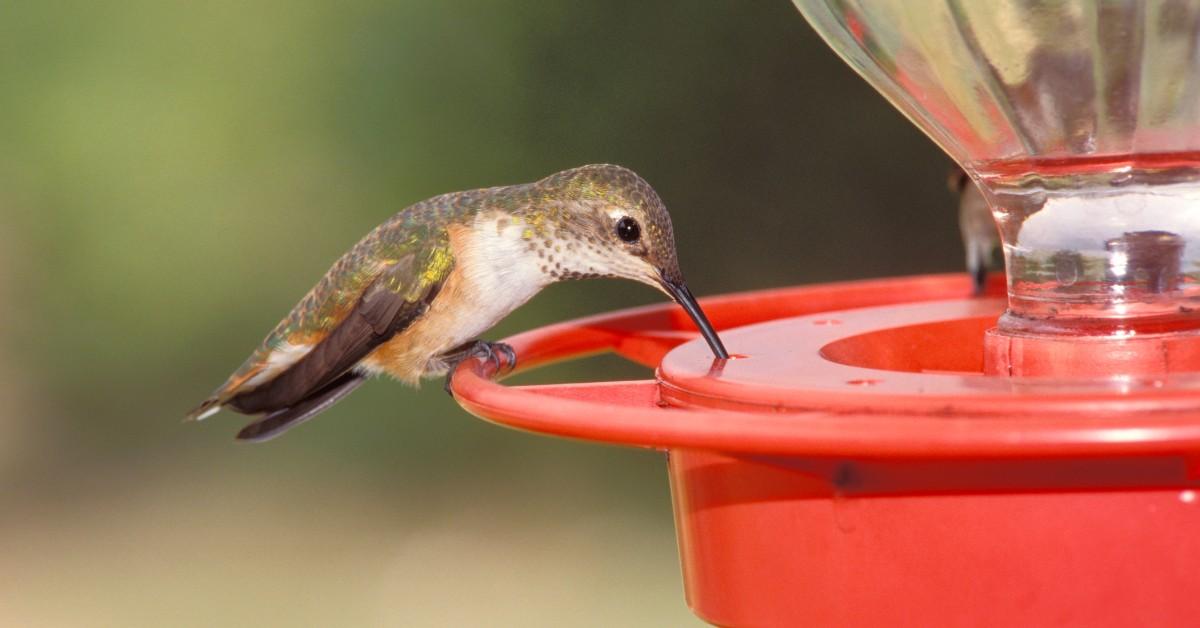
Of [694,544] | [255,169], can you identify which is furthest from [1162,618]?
[255,169]

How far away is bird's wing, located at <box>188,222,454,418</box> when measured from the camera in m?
2.83

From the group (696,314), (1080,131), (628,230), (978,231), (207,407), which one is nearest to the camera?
(1080,131)

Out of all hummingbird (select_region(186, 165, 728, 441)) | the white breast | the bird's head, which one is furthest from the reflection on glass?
the white breast

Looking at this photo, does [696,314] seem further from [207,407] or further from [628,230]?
[207,407]

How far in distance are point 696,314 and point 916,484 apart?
71 centimetres

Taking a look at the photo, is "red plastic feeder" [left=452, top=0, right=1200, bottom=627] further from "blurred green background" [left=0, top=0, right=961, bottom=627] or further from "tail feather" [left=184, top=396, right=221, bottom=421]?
"blurred green background" [left=0, top=0, right=961, bottom=627]

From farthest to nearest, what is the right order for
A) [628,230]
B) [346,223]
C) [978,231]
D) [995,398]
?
[346,223]
[978,231]
[628,230]
[995,398]

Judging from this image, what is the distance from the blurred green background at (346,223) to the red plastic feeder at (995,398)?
4.01m

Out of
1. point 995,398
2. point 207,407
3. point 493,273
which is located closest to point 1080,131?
point 995,398

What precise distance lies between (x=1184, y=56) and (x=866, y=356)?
0.49 metres

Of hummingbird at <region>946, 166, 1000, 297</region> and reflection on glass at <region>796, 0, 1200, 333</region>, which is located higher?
reflection on glass at <region>796, 0, 1200, 333</region>

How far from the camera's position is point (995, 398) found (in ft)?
4.09

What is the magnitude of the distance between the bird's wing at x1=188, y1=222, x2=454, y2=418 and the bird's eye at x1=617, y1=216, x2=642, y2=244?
0.33m

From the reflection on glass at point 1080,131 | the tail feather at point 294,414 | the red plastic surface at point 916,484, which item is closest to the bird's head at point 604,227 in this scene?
the tail feather at point 294,414
